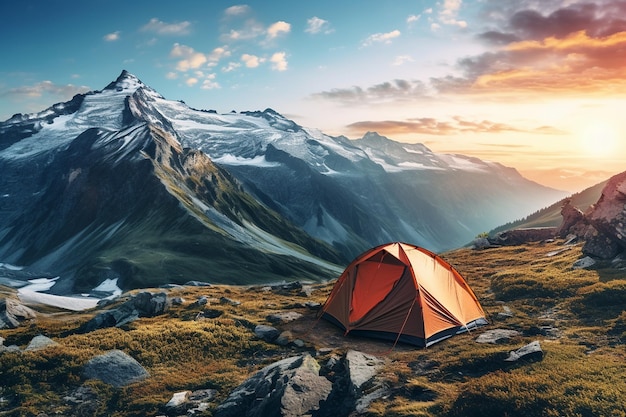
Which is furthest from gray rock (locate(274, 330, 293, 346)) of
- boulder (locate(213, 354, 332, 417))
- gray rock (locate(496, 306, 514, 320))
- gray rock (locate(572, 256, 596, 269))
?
gray rock (locate(572, 256, 596, 269))

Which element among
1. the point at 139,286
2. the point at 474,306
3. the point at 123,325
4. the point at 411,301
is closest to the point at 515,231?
the point at 474,306

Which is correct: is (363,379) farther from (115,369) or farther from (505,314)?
(505,314)

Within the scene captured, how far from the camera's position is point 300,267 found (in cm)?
18075

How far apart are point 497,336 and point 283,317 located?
1373 centimetres

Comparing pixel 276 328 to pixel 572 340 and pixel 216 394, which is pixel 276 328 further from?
pixel 572 340

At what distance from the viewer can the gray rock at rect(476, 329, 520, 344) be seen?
924 inches

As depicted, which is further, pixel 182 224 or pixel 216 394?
pixel 182 224

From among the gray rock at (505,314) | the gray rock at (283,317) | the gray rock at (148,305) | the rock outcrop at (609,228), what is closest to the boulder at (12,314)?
the gray rock at (148,305)

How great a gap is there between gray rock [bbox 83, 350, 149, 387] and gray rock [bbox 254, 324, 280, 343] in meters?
7.18

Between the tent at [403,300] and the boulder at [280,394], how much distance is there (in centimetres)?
732

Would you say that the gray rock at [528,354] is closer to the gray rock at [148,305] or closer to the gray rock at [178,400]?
the gray rock at [178,400]

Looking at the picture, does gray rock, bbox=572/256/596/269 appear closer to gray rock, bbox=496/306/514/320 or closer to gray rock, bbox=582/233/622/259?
gray rock, bbox=582/233/622/259

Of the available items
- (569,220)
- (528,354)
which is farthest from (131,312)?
(569,220)

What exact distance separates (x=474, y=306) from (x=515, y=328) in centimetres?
343
